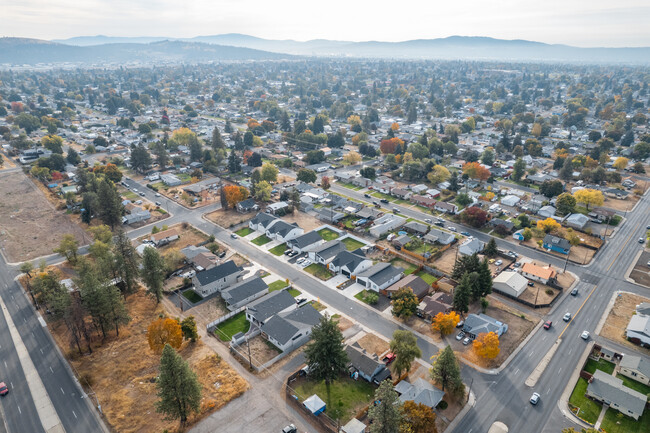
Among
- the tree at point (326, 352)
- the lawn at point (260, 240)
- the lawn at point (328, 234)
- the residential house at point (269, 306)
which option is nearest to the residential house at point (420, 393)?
the tree at point (326, 352)

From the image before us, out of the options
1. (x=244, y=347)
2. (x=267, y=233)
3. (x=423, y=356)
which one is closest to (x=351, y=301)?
(x=423, y=356)

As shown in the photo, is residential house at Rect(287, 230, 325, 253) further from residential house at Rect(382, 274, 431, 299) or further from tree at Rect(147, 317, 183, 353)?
tree at Rect(147, 317, 183, 353)

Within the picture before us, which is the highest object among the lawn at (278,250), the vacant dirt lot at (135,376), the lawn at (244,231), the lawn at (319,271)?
the lawn at (244,231)

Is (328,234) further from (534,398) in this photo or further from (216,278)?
(534,398)

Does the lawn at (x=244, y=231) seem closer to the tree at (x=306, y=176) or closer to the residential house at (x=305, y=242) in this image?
the residential house at (x=305, y=242)

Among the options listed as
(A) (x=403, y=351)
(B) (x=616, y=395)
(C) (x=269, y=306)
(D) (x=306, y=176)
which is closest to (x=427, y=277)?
(A) (x=403, y=351)

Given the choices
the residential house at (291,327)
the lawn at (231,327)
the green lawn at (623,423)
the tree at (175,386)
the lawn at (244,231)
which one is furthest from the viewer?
the lawn at (244,231)

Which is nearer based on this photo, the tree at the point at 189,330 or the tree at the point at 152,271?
the tree at the point at 189,330
